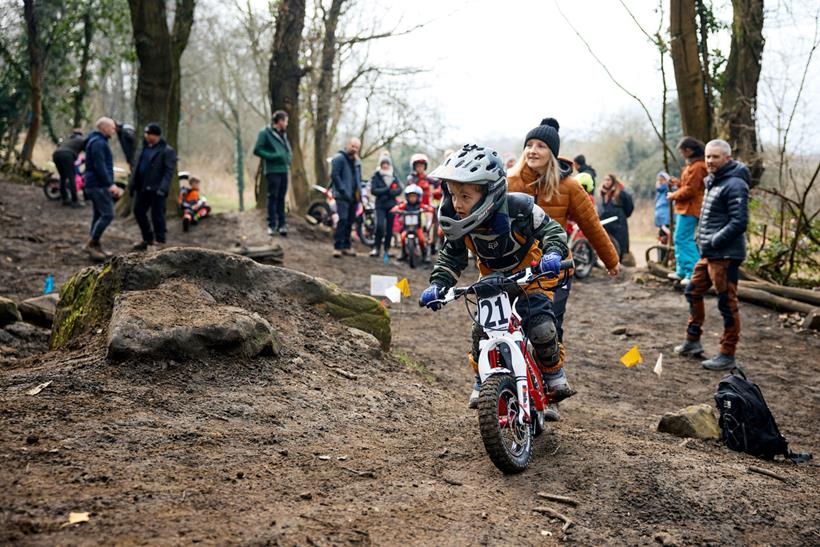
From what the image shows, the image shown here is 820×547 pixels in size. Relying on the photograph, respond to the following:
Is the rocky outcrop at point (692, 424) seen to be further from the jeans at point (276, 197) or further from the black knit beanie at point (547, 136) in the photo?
the jeans at point (276, 197)

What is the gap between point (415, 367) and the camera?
7309 millimetres

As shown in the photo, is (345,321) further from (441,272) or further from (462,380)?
(441,272)

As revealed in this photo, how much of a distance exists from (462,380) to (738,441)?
2717 mm

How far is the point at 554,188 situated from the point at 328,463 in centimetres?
265

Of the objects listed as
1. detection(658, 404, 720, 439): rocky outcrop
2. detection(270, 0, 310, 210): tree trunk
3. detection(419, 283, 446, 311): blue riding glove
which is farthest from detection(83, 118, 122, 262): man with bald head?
detection(658, 404, 720, 439): rocky outcrop

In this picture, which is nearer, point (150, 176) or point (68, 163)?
point (150, 176)

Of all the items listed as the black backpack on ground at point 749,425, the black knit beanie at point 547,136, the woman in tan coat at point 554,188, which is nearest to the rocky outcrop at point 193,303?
the woman in tan coat at point 554,188

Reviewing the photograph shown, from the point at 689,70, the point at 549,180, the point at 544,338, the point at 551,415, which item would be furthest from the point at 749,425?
the point at 689,70

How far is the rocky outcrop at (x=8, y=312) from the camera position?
713cm

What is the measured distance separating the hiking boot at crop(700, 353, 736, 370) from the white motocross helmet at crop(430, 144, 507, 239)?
205 inches

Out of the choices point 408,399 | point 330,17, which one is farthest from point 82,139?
point 408,399

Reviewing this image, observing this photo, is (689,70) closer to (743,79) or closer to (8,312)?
(743,79)

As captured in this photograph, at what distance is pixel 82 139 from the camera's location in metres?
18.4

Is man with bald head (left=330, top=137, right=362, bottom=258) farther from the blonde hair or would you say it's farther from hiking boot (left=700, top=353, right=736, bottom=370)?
the blonde hair
